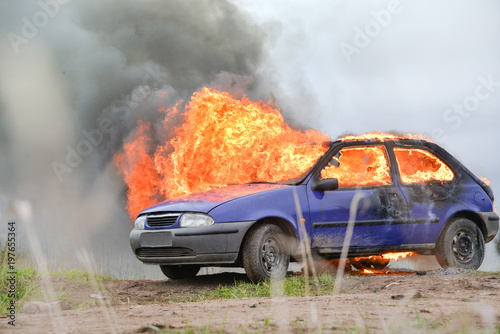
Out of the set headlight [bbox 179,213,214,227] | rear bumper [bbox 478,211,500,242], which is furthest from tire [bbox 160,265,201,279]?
rear bumper [bbox 478,211,500,242]

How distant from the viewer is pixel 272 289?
6734 millimetres

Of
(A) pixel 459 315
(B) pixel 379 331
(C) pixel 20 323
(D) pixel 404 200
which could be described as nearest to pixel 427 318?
(A) pixel 459 315

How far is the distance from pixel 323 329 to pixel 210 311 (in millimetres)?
1366

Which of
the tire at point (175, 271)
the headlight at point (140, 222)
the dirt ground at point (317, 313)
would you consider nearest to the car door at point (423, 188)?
the dirt ground at point (317, 313)

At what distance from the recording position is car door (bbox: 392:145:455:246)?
8.10m

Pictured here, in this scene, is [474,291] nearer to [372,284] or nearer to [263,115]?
[372,284]

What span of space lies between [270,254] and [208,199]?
1.08m

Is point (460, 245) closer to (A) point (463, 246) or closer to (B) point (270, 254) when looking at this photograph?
(A) point (463, 246)

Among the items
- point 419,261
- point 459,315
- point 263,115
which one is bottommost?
point 419,261

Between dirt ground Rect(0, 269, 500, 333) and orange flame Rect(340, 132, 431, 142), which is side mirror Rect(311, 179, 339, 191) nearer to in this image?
orange flame Rect(340, 132, 431, 142)

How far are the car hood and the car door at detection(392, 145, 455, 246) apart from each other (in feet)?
6.49

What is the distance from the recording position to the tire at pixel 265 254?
6992mm

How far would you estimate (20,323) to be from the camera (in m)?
4.31

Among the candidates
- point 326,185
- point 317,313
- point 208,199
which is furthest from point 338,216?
point 317,313
